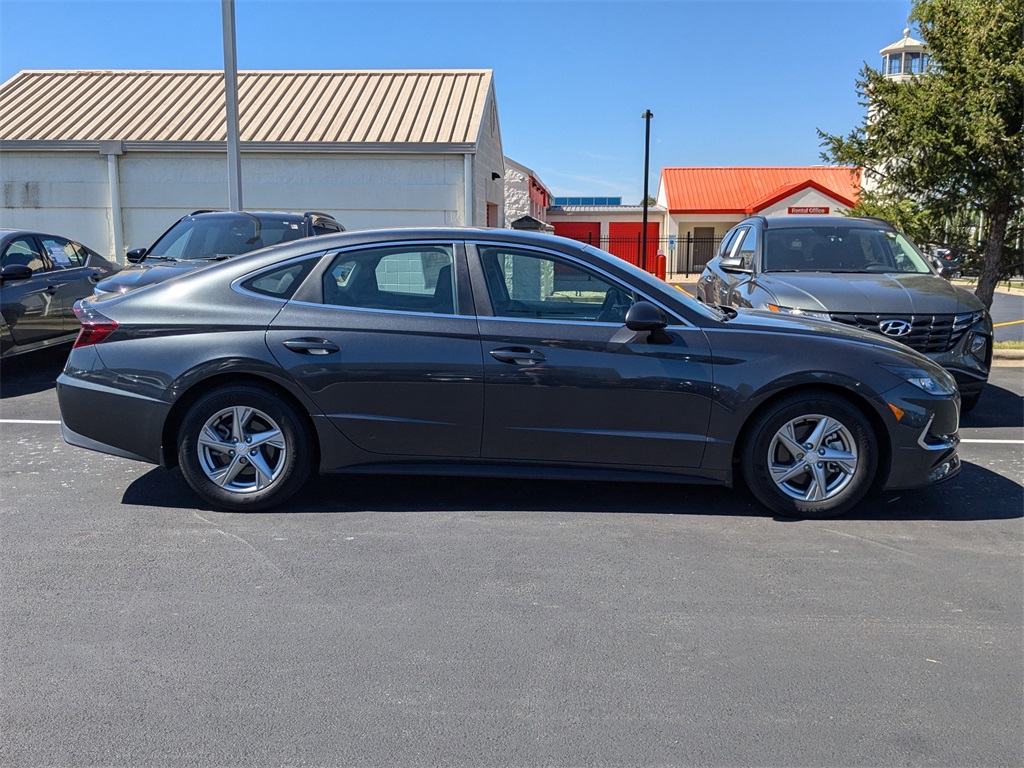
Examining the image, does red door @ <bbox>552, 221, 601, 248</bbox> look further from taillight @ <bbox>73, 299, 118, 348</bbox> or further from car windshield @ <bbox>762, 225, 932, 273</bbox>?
taillight @ <bbox>73, 299, 118, 348</bbox>

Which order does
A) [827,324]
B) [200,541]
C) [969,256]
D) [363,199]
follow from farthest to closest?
[363,199]
[969,256]
[827,324]
[200,541]

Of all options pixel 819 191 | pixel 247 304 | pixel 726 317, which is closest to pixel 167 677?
pixel 247 304

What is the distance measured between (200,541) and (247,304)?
4.41 ft

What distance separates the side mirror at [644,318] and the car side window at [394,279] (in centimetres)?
100

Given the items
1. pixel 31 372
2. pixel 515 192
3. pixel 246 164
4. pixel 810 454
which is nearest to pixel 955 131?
pixel 810 454

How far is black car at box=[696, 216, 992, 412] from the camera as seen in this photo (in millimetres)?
6789

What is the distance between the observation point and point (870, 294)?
696cm

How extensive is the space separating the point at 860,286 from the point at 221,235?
6.36m

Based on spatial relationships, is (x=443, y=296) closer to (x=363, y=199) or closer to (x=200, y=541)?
(x=200, y=541)

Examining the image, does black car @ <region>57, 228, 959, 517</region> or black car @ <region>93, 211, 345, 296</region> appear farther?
black car @ <region>93, 211, 345, 296</region>

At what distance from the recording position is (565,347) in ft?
15.5

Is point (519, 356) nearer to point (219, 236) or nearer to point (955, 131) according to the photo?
point (219, 236)

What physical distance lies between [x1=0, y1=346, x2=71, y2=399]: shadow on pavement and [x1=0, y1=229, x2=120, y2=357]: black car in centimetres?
35

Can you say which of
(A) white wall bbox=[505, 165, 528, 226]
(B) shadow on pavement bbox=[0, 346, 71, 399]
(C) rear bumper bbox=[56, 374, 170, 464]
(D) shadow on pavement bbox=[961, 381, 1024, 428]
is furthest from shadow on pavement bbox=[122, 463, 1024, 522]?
(A) white wall bbox=[505, 165, 528, 226]
